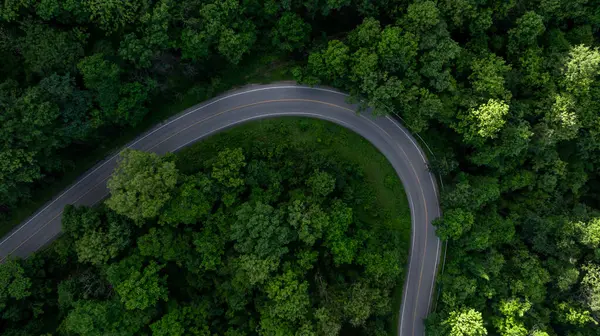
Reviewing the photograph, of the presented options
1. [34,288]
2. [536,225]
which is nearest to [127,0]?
[34,288]

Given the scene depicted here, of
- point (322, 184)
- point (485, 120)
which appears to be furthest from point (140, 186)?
point (485, 120)

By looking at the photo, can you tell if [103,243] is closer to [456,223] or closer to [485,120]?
[456,223]

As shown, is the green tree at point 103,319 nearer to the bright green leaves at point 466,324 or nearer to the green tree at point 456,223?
the bright green leaves at point 466,324

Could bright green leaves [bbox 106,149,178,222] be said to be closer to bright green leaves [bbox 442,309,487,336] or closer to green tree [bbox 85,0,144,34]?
green tree [bbox 85,0,144,34]

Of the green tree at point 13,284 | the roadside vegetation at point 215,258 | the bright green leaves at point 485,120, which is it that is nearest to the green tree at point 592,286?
the bright green leaves at point 485,120

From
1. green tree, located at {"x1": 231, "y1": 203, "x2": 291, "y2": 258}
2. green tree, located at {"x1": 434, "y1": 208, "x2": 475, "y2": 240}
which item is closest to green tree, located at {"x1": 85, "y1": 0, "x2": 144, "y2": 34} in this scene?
green tree, located at {"x1": 231, "y1": 203, "x2": 291, "y2": 258}
